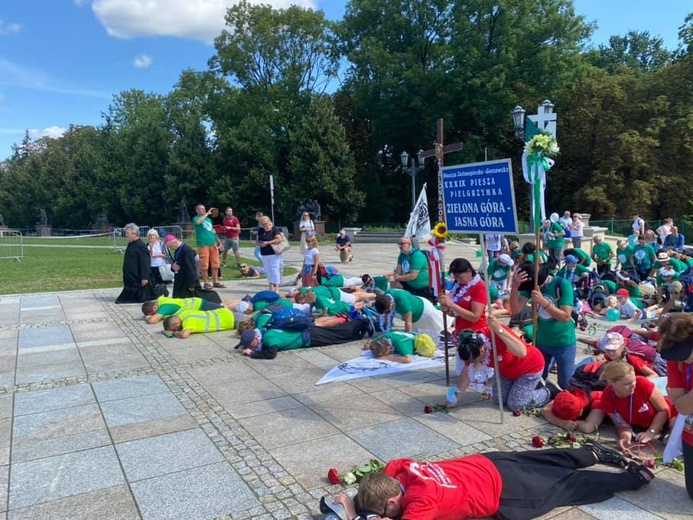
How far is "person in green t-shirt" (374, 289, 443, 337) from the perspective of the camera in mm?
8062

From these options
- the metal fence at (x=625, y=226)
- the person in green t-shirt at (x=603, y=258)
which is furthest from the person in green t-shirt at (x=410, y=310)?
the metal fence at (x=625, y=226)

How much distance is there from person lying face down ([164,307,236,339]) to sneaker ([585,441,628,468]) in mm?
6322

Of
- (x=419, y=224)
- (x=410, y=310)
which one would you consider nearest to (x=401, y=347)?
(x=410, y=310)

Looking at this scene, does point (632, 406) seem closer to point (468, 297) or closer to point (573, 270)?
point (468, 297)

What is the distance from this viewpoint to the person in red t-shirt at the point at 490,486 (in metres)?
3.19

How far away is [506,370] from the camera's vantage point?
17.4ft

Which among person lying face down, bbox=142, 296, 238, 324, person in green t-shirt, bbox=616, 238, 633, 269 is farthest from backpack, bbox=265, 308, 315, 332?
person in green t-shirt, bbox=616, 238, 633, 269

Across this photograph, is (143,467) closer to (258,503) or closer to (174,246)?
(258,503)

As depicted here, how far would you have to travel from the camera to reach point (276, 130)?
4003 cm

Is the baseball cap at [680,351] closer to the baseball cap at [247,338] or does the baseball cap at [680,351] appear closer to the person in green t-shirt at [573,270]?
the baseball cap at [247,338]

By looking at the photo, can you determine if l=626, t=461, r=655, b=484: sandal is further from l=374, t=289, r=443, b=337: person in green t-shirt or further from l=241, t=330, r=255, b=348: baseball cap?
l=241, t=330, r=255, b=348: baseball cap

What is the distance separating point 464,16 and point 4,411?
3570 centimetres

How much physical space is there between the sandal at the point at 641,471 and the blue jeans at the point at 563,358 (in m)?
1.67

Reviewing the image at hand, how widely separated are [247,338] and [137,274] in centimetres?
545
